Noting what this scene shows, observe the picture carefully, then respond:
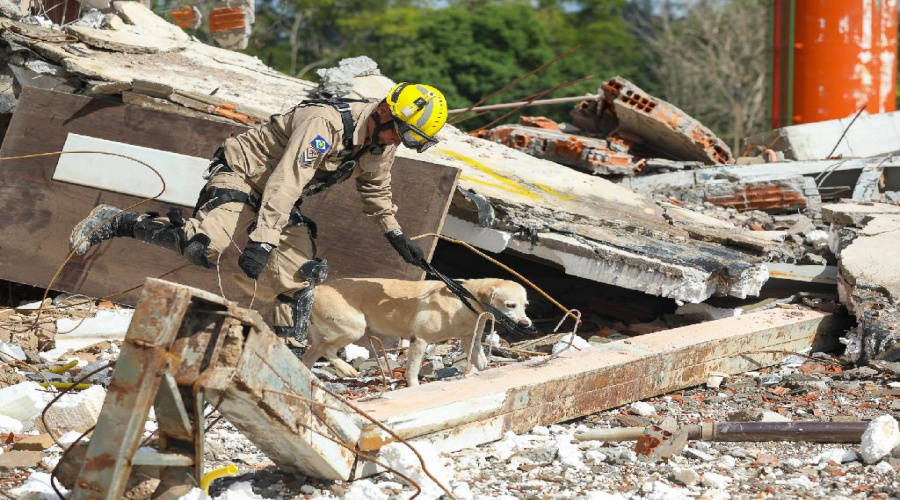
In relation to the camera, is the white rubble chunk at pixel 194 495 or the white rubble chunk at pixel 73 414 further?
the white rubble chunk at pixel 73 414

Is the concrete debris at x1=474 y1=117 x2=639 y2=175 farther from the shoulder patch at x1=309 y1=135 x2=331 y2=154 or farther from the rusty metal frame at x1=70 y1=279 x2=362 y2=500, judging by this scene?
the rusty metal frame at x1=70 y1=279 x2=362 y2=500

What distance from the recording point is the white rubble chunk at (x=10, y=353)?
6.31 meters

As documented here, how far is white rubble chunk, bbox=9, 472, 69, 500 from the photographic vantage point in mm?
4059

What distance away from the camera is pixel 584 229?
782 cm

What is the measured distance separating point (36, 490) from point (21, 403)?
1.18m

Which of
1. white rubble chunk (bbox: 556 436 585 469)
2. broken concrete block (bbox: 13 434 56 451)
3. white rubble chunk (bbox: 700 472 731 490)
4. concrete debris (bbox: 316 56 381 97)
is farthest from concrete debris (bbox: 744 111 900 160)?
broken concrete block (bbox: 13 434 56 451)

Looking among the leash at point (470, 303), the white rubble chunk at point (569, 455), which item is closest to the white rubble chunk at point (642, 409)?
the leash at point (470, 303)

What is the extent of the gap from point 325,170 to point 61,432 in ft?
6.43

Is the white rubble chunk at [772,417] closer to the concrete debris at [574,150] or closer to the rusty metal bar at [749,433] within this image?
the rusty metal bar at [749,433]

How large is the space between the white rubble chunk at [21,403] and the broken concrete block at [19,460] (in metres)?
0.62

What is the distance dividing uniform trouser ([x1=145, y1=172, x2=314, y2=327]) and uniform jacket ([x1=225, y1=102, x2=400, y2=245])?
0.55ft

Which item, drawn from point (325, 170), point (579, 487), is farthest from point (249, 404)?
point (325, 170)

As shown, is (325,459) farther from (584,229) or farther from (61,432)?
(584,229)

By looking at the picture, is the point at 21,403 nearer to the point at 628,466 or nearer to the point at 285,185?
→ the point at 285,185
